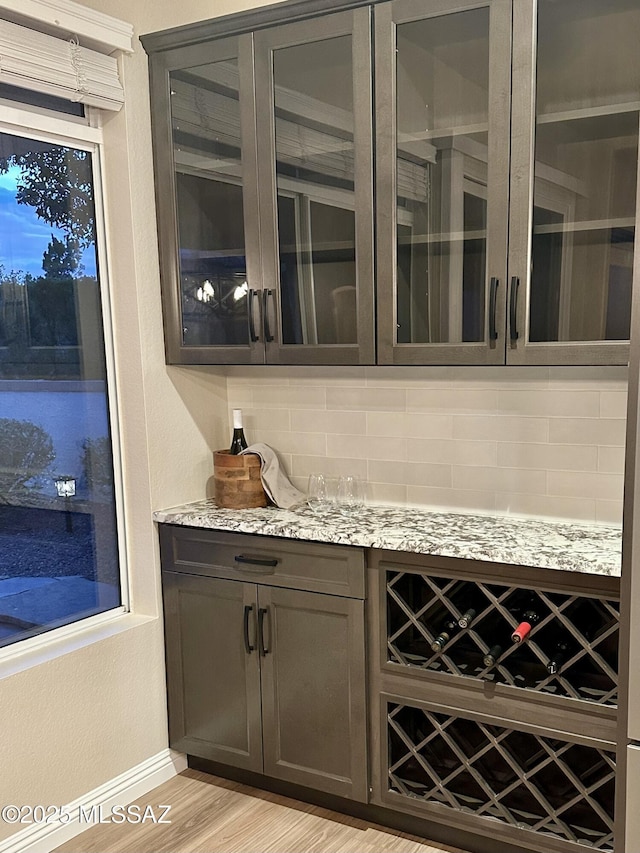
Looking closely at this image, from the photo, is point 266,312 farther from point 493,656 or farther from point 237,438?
point 493,656

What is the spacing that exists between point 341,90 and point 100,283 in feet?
3.44

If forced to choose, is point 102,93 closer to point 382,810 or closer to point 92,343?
point 92,343

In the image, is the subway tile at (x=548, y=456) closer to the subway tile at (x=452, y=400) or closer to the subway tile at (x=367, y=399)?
the subway tile at (x=452, y=400)

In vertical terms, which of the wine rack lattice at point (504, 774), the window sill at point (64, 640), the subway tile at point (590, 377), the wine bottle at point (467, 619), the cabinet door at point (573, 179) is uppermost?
the cabinet door at point (573, 179)

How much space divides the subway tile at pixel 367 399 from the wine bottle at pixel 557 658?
97 cm

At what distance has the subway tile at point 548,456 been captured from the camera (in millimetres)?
2531

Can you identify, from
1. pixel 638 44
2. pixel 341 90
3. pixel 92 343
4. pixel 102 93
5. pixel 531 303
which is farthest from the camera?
pixel 92 343

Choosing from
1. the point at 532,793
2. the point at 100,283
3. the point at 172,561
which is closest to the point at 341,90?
the point at 100,283

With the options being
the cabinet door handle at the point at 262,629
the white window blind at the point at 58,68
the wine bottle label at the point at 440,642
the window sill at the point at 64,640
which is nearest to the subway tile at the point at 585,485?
the wine bottle label at the point at 440,642

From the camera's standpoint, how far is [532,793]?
90.0 inches

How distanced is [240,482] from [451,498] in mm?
751

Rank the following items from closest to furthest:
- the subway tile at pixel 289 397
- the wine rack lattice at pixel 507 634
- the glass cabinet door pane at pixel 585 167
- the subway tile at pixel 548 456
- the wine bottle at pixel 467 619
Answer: the glass cabinet door pane at pixel 585 167
the wine rack lattice at pixel 507 634
the wine bottle at pixel 467 619
the subway tile at pixel 548 456
the subway tile at pixel 289 397

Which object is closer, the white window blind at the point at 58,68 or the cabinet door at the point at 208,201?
the white window blind at the point at 58,68

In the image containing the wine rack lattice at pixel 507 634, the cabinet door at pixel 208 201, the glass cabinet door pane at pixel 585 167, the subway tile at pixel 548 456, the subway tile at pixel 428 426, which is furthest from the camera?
the subway tile at pixel 428 426
